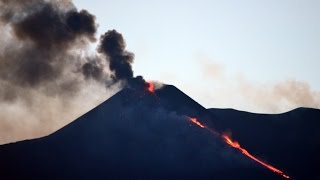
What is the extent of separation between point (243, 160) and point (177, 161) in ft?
45.4

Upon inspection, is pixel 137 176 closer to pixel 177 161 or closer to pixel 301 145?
pixel 177 161

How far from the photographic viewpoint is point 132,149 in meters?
98.9

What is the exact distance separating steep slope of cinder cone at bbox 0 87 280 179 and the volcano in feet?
0.65

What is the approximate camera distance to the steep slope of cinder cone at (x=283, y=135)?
10319 centimetres

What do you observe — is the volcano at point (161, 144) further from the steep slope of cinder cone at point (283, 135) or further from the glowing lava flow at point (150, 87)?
the glowing lava flow at point (150, 87)

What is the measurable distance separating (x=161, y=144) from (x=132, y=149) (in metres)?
6.58

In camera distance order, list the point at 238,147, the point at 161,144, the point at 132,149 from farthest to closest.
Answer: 1. the point at 238,147
2. the point at 161,144
3. the point at 132,149

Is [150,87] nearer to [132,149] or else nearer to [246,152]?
[132,149]

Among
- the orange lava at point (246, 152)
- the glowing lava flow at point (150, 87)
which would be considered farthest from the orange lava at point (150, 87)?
the orange lava at point (246, 152)

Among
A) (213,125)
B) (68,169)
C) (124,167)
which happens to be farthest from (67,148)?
(213,125)

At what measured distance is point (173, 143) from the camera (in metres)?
99.5

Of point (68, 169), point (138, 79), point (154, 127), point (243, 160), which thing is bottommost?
point (68, 169)

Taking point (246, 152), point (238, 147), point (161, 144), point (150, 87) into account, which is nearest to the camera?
point (246, 152)

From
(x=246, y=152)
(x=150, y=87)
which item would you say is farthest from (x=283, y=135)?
(x=150, y=87)
